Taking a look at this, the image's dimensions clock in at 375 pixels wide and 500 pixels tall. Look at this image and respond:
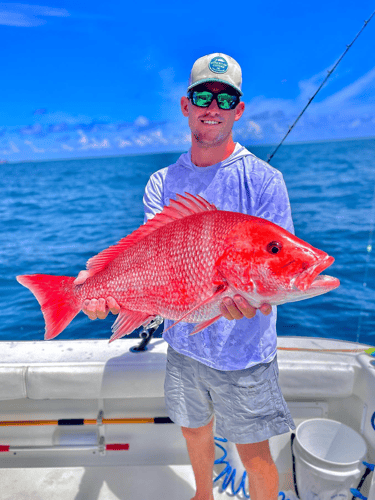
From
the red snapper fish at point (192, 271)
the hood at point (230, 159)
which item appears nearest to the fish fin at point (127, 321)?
the red snapper fish at point (192, 271)

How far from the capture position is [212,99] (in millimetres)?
1837

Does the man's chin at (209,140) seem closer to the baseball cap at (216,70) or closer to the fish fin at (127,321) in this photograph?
the baseball cap at (216,70)

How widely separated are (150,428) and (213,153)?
215 centimetres

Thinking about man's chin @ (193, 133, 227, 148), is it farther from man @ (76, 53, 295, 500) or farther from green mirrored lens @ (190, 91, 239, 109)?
green mirrored lens @ (190, 91, 239, 109)

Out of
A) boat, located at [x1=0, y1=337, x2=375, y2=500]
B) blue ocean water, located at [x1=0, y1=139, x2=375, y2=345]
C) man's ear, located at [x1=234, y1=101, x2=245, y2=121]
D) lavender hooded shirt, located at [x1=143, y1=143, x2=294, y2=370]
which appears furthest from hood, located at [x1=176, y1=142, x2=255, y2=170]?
blue ocean water, located at [x1=0, y1=139, x2=375, y2=345]

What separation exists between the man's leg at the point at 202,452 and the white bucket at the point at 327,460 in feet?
2.03

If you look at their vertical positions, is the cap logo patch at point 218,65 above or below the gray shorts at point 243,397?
above

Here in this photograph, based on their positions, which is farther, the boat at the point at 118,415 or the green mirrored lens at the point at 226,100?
the boat at the point at 118,415

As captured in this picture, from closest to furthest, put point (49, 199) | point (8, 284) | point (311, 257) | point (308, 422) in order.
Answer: point (311, 257), point (308, 422), point (8, 284), point (49, 199)

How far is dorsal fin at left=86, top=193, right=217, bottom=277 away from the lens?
5.36 ft

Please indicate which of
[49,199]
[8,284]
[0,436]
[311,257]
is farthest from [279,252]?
[49,199]

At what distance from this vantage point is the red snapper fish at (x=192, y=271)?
139 centimetres

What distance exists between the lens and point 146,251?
5.44ft

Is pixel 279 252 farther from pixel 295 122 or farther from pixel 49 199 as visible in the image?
pixel 49 199
